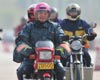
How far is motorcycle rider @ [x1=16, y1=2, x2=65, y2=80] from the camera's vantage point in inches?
375

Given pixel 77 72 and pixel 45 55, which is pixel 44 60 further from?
pixel 77 72

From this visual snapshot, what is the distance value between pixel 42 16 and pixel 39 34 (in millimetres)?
293

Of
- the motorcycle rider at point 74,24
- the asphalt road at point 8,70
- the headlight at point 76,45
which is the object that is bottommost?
the asphalt road at point 8,70

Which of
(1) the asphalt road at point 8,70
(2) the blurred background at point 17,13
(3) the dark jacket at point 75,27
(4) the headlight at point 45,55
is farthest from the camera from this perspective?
(2) the blurred background at point 17,13

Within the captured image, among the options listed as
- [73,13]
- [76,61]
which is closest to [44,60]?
[76,61]

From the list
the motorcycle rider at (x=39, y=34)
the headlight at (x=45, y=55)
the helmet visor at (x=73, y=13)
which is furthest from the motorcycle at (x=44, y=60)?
the helmet visor at (x=73, y=13)

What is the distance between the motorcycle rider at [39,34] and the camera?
9.52 m

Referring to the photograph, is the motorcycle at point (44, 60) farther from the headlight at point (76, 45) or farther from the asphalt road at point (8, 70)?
the asphalt road at point (8, 70)

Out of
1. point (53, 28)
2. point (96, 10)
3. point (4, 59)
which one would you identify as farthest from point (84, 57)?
point (96, 10)

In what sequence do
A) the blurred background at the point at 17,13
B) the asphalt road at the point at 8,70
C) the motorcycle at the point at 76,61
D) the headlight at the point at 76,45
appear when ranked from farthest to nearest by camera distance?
the blurred background at the point at 17,13 → the asphalt road at the point at 8,70 → the headlight at the point at 76,45 → the motorcycle at the point at 76,61

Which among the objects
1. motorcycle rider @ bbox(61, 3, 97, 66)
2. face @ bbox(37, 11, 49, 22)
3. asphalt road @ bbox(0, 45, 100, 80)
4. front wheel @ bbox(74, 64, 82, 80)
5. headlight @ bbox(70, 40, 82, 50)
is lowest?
asphalt road @ bbox(0, 45, 100, 80)

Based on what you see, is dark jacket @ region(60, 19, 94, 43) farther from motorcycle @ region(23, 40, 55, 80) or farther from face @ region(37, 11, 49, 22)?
motorcycle @ region(23, 40, 55, 80)

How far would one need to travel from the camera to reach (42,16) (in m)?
9.55

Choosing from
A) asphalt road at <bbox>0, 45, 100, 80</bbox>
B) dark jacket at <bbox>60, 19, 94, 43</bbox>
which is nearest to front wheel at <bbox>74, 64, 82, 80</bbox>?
dark jacket at <bbox>60, 19, 94, 43</bbox>
